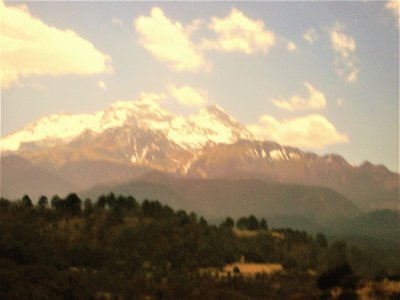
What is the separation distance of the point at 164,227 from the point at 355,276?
69060 millimetres

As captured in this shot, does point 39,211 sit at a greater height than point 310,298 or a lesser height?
greater

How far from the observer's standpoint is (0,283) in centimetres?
10381

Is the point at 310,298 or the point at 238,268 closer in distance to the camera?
the point at 310,298

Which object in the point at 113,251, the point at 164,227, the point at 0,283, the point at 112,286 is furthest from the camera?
the point at 164,227

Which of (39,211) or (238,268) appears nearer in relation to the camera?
(238,268)

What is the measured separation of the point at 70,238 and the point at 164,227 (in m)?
31.9

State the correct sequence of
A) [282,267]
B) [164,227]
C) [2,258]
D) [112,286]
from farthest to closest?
[164,227]
[282,267]
[2,258]
[112,286]

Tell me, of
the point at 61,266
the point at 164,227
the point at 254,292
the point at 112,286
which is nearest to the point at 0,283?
the point at 112,286

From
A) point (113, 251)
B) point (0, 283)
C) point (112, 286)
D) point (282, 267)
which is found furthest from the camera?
point (282, 267)

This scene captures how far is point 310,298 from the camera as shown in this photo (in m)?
124

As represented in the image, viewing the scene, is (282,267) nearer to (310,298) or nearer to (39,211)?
(310,298)

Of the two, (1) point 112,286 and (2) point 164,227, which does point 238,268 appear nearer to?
(2) point 164,227

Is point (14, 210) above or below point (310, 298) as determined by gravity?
above

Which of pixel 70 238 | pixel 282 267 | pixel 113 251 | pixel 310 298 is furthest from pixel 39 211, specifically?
pixel 310 298
